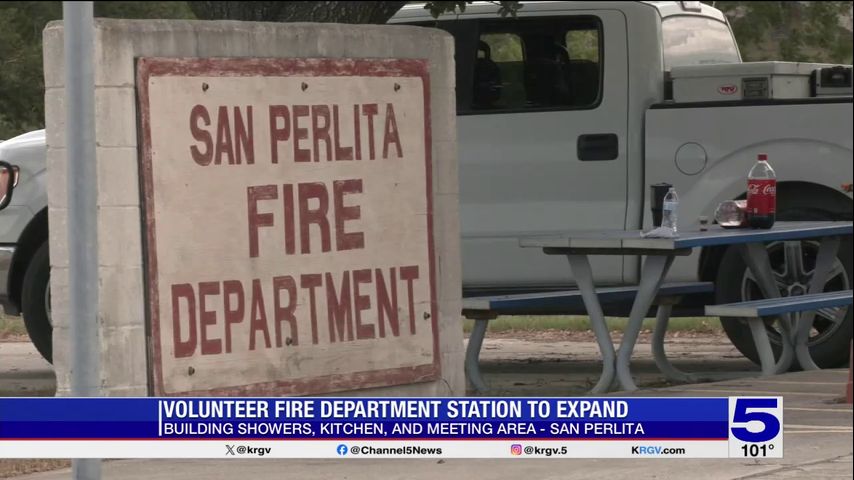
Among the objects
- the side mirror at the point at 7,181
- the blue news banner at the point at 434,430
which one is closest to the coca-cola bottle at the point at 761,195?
the blue news banner at the point at 434,430

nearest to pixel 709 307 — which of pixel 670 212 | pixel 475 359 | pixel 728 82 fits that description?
pixel 670 212

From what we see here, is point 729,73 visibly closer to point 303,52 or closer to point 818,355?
point 818,355

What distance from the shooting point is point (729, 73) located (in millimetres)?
11156

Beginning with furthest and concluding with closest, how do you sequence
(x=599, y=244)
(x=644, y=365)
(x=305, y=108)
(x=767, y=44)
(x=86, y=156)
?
(x=767, y=44) → (x=644, y=365) → (x=599, y=244) → (x=305, y=108) → (x=86, y=156)

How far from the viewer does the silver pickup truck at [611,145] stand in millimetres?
10766

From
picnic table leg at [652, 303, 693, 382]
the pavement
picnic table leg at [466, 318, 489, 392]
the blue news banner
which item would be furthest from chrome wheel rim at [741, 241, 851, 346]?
the blue news banner

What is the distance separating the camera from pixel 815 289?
1086cm

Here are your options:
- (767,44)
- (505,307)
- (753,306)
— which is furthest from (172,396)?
(767,44)

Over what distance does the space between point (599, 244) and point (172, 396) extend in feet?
9.36

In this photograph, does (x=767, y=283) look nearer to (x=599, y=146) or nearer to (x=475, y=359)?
(x=599, y=146)

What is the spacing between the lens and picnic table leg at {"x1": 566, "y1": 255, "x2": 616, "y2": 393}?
9961mm

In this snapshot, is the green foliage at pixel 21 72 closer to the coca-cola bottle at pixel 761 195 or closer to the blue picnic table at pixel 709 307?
the blue picnic table at pixel 709 307

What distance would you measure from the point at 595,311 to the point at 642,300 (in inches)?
10.2

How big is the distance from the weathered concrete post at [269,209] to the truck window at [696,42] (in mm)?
2910
